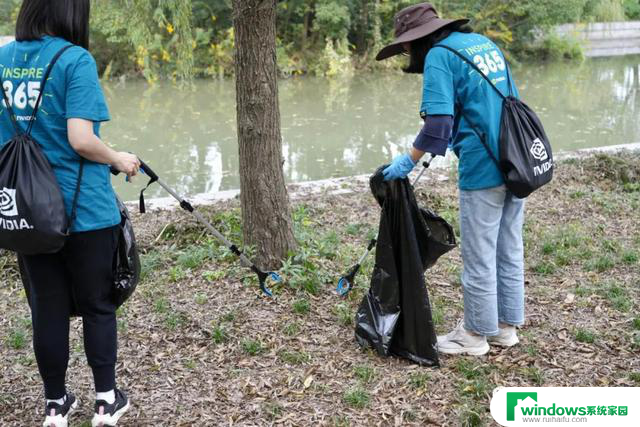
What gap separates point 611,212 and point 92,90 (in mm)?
4619

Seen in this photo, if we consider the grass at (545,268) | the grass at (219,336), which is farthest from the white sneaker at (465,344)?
the grass at (545,268)

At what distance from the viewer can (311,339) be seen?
12.5ft

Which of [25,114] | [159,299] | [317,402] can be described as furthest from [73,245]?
[159,299]

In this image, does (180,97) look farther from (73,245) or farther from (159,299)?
(73,245)

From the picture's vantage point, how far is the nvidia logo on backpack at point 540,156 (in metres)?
3.31

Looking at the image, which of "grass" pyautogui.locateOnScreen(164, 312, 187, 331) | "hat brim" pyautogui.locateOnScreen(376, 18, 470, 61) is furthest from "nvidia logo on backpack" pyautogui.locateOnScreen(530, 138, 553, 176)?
"grass" pyautogui.locateOnScreen(164, 312, 187, 331)

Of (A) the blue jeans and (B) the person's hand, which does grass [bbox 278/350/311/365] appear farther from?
(B) the person's hand

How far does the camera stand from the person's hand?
8.91 feet

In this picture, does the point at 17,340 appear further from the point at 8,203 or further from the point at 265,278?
the point at 8,203

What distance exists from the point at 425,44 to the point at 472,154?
56 cm

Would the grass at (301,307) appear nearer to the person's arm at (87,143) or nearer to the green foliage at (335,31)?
the person's arm at (87,143)

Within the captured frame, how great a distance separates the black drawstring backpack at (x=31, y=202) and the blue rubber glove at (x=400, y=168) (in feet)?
Result: 5.04

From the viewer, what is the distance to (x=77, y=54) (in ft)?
8.48

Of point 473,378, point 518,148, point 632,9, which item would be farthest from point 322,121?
point 632,9
